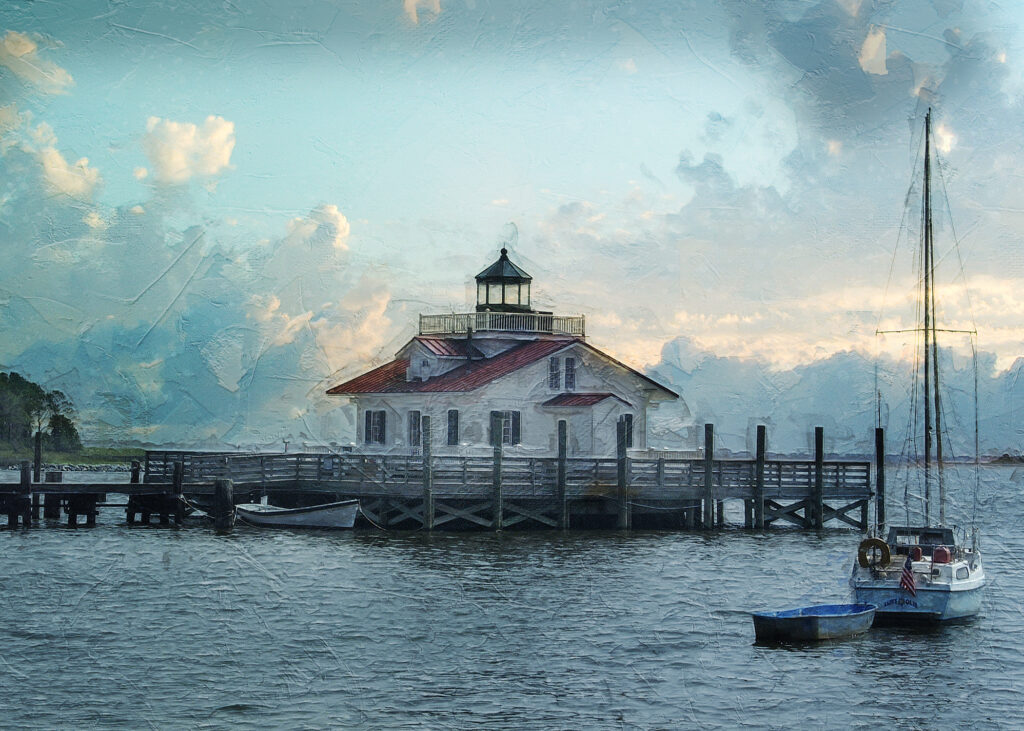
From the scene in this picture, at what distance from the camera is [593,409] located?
51781 mm

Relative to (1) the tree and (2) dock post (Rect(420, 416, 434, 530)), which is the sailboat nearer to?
(2) dock post (Rect(420, 416, 434, 530))

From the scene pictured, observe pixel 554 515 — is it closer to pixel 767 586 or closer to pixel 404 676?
pixel 767 586

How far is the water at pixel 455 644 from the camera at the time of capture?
22625 mm

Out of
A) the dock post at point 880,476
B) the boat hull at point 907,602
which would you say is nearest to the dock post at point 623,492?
the dock post at point 880,476

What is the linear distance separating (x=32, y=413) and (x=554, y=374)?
69645mm

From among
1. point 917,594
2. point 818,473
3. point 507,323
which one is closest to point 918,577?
point 917,594

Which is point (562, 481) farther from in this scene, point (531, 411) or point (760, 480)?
point (760, 480)

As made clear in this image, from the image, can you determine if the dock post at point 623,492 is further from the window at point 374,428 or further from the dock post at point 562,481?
the window at point 374,428

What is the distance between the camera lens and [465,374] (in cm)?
5294

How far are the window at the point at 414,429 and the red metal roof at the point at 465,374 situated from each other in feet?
3.23

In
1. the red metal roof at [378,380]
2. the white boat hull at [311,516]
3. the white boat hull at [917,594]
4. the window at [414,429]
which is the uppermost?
the red metal roof at [378,380]

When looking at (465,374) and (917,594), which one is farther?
(465,374)

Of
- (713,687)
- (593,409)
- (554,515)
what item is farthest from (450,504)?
(713,687)

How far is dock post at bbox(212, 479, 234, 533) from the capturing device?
4516cm
